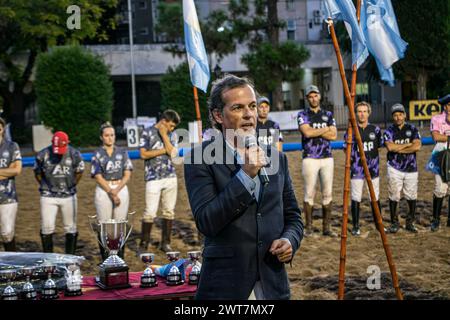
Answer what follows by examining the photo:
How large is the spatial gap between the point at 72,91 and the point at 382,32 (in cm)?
2215

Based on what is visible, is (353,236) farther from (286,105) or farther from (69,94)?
(286,105)

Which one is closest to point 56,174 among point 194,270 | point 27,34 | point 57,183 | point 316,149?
point 57,183

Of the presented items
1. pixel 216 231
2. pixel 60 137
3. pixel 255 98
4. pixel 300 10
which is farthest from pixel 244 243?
pixel 300 10

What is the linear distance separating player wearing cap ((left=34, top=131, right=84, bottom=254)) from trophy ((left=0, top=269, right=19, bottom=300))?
3767mm

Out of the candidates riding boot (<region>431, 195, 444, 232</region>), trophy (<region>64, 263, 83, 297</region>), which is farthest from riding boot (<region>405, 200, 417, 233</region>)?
trophy (<region>64, 263, 83, 297</region>)

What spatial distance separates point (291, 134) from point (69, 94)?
9.20 metres

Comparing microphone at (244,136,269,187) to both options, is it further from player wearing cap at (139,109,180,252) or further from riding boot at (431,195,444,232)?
riding boot at (431,195,444,232)

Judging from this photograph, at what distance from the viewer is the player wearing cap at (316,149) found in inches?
358

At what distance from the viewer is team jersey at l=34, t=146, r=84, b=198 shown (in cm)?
800

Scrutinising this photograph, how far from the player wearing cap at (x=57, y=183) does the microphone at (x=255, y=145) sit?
5597 millimetres

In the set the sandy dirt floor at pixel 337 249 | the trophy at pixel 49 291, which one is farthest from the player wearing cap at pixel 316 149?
the trophy at pixel 49 291

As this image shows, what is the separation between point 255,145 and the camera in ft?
8.59

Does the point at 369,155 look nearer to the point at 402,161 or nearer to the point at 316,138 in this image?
the point at 402,161
